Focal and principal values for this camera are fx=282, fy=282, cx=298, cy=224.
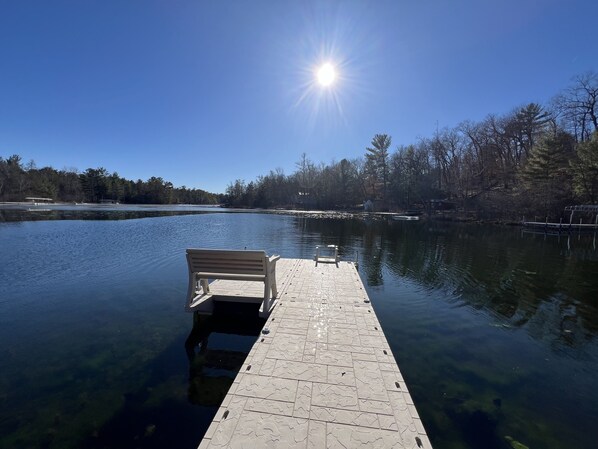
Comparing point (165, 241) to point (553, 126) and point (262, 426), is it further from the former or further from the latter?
point (553, 126)

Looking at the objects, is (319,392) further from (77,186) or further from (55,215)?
(77,186)

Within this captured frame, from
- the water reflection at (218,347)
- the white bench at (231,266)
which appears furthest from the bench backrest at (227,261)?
the water reflection at (218,347)

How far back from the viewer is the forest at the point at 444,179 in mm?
35938

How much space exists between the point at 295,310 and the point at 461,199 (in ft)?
188

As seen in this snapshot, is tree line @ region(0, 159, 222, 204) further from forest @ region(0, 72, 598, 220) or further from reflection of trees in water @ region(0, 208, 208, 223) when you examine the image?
reflection of trees in water @ region(0, 208, 208, 223)

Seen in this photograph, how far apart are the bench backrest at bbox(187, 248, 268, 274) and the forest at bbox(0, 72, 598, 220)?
40.1 meters

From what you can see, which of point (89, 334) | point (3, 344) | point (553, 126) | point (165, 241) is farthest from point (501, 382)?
point (553, 126)

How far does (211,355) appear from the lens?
17.1 ft

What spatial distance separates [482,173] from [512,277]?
49.9 metres

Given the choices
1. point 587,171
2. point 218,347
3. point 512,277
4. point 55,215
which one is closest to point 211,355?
point 218,347

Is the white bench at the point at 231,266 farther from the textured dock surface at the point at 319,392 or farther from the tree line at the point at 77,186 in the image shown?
the tree line at the point at 77,186

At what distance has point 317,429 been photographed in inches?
104

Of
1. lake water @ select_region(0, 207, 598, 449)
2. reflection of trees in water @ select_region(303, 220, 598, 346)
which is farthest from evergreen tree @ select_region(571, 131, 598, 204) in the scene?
lake water @ select_region(0, 207, 598, 449)

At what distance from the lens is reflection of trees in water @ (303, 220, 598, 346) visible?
7.33 m
